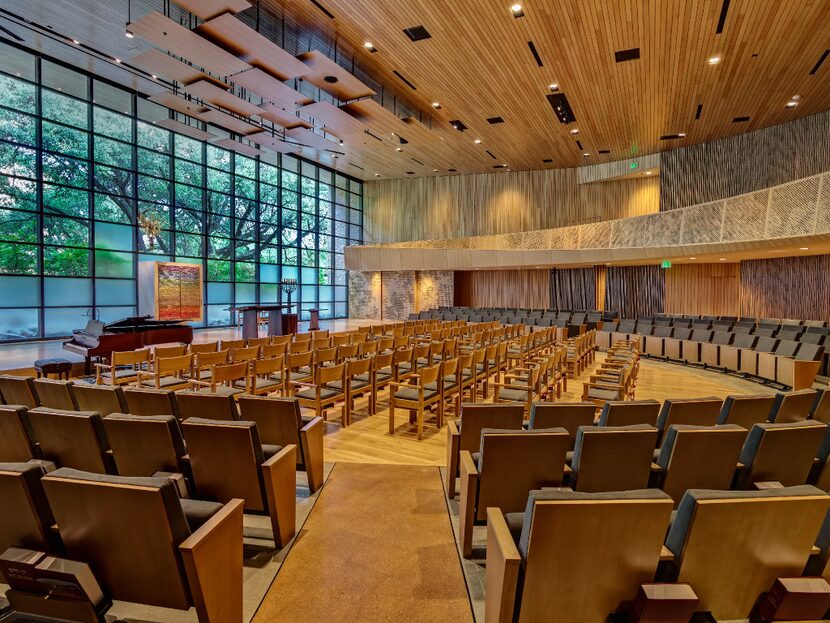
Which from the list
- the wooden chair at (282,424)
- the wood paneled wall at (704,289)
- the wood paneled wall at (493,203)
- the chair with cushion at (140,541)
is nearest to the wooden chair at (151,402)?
the wooden chair at (282,424)

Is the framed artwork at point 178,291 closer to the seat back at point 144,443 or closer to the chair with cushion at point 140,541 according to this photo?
the seat back at point 144,443

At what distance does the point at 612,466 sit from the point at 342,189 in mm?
20846

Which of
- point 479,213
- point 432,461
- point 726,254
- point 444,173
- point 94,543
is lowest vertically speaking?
point 432,461

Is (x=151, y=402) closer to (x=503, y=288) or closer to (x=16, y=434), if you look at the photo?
(x=16, y=434)

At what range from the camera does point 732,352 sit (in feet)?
31.3

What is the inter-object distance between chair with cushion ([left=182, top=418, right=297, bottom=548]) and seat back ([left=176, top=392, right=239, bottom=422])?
619mm

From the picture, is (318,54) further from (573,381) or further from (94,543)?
(94,543)

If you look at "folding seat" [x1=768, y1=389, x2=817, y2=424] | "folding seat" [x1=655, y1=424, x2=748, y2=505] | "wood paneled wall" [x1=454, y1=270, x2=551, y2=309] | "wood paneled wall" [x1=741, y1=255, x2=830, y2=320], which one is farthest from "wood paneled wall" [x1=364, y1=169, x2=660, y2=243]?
"folding seat" [x1=655, y1=424, x2=748, y2=505]

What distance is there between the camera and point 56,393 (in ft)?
11.7

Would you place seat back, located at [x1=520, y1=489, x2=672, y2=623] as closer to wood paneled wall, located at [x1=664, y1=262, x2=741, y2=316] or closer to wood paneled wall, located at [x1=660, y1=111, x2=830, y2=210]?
wood paneled wall, located at [x1=660, y1=111, x2=830, y2=210]

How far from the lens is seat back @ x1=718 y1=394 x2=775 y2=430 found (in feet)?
11.3

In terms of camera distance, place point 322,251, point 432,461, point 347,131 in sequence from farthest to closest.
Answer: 1. point 322,251
2. point 347,131
3. point 432,461

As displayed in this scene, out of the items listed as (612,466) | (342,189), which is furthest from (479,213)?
(612,466)

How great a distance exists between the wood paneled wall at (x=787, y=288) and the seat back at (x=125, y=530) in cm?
1484
